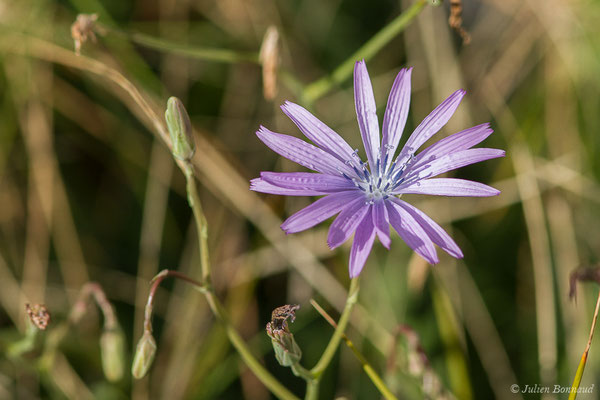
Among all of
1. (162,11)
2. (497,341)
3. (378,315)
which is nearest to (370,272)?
(378,315)

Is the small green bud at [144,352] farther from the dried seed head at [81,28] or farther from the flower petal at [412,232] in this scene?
the dried seed head at [81,28]

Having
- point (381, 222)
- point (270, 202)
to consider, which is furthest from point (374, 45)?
point (270, 202)

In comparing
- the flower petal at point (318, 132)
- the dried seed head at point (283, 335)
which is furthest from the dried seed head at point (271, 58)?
the dried seed head at point (283, 335)

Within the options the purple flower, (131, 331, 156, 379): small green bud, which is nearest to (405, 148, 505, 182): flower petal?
the purple flower

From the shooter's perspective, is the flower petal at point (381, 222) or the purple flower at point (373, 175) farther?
the purple flower at point (373, 175)

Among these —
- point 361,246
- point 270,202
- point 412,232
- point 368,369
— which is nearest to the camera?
point 361,246

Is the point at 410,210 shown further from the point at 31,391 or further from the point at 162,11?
the point at 162,11

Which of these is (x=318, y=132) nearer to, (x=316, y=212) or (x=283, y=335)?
(x=316, y=212)
